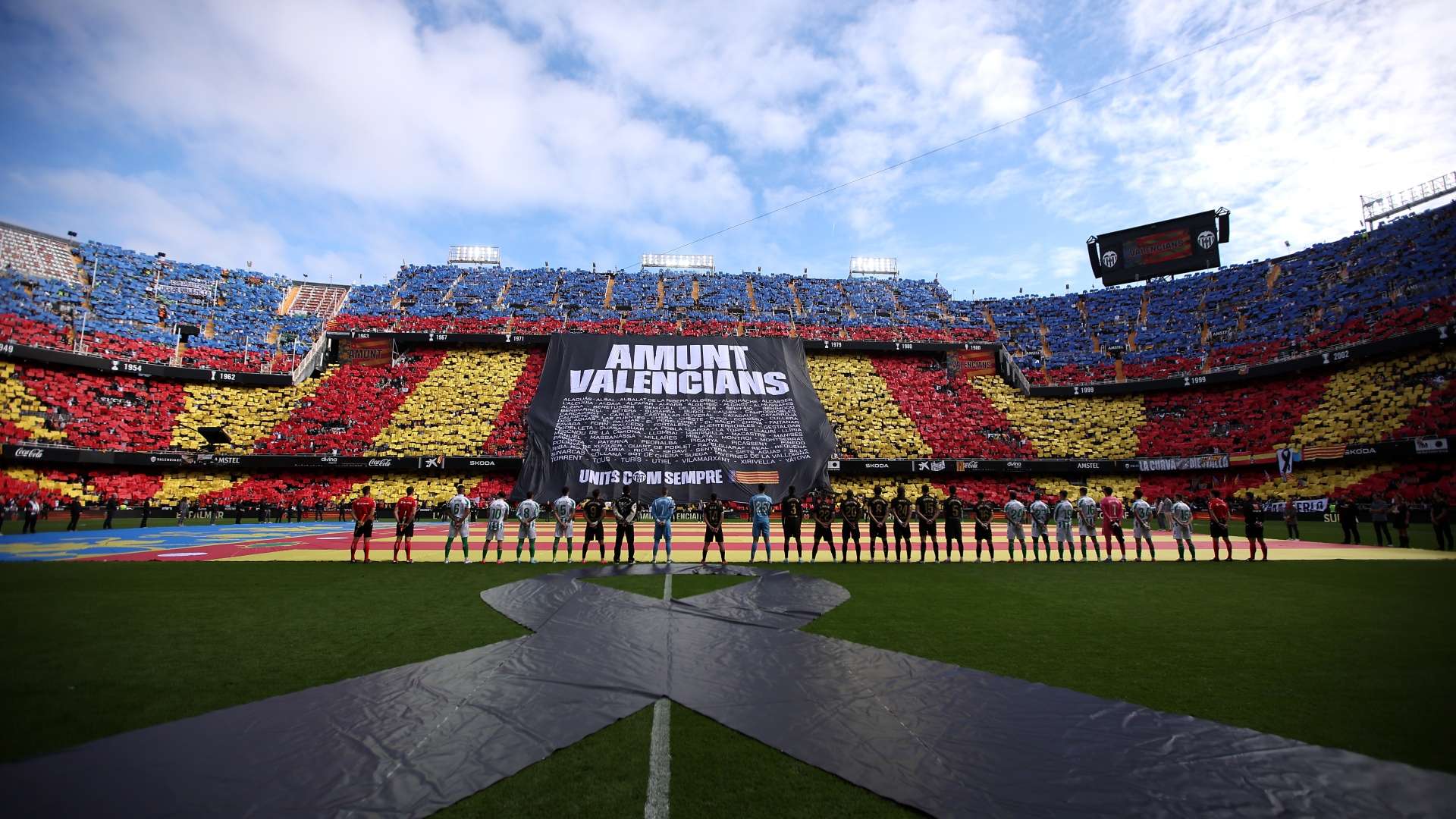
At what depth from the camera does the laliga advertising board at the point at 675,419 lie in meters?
30.9

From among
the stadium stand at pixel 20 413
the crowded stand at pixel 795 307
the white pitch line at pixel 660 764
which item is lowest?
the white pitch line at pixel 660 764

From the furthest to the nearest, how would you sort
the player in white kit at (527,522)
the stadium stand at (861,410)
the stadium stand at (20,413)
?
the stadium stand at (861,410)
the stadium stand at (20,413)
the player in white kit at (527,522)

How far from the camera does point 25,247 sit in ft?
134

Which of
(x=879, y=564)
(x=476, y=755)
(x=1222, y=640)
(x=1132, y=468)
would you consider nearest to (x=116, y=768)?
(x=476, y=755)

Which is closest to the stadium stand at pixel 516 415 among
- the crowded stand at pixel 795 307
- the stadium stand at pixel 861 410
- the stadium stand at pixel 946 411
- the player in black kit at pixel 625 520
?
the crowded stand at pixel 795 307

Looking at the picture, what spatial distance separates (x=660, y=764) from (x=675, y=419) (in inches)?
1163

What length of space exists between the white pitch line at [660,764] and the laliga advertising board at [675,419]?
24.8 meters

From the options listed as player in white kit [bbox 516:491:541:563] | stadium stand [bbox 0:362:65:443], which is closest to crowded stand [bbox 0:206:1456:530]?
stadium stand [bbox 0:362:65:443]

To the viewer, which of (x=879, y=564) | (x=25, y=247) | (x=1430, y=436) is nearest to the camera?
(x=879, y=564)

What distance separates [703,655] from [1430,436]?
35.1 metres

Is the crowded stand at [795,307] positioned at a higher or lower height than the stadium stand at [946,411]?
higher

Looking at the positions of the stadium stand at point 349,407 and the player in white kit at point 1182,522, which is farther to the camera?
the stadium stand at point 349,407

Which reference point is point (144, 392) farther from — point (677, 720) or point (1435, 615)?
point (1435, 615)

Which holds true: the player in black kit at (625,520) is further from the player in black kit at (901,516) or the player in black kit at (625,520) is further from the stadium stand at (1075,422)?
the stadium stand at (1075,422)
